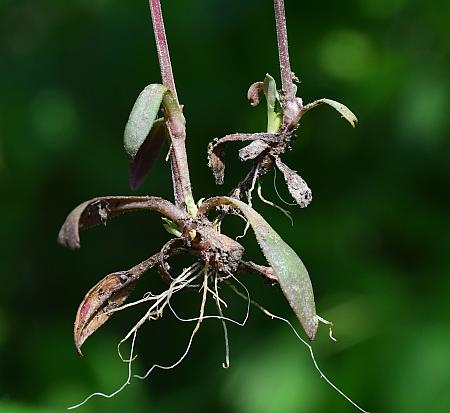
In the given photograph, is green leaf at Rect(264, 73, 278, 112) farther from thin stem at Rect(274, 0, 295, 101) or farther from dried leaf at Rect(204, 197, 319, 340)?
dried leaf at Rect(204, 197, 319, 340)

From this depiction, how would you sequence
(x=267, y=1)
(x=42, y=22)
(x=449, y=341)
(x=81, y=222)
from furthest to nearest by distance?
(x=42, y=22), (x=267, y=1), (x=449, y=341), (x=81, y=222)

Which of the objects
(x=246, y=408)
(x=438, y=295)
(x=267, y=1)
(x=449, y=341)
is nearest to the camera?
(x=449, y=341)

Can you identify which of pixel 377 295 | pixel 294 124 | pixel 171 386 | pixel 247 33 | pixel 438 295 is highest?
pixel 294 124

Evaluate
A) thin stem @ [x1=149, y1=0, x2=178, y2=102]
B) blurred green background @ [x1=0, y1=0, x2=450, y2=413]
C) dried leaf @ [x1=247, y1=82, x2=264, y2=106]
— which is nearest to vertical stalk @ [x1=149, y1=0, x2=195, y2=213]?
thin stem @ [x1=149, y1=0, x2=178, y2=102]

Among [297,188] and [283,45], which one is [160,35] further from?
[297,188]

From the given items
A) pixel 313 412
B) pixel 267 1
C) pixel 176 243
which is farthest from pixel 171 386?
pixel 176 243

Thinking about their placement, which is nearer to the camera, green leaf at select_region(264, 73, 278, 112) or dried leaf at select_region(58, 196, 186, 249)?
dried leaf at select_region(58, 196, 186, 249)

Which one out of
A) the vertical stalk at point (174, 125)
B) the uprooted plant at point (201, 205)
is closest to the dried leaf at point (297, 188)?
the uprooted plant at point (201, 205)

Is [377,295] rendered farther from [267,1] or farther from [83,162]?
[83,162]

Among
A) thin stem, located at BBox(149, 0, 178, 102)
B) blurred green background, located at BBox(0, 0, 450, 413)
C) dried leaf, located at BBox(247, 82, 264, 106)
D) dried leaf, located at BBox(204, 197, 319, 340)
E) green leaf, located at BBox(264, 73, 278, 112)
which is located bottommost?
blurred green background, located at BBox(0, 0, 450, 413)
